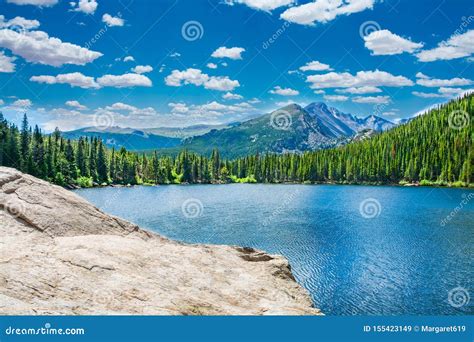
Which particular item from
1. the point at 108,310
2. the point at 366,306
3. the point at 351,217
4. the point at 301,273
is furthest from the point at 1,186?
the point at 351,217

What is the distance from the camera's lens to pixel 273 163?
18912 cm

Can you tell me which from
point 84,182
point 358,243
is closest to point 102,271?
point 358,243

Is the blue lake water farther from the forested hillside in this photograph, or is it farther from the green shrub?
the green shrub

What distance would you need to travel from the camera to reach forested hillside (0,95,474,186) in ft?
395

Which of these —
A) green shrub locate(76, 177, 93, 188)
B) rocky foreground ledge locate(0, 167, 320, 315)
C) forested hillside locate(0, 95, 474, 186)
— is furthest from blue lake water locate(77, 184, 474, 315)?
green shrub locate(76, 177, 93, 188)

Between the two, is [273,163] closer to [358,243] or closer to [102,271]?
[358,243]

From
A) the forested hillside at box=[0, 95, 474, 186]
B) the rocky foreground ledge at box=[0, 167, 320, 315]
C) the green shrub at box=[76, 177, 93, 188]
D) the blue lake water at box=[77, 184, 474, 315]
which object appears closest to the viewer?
the rocky foreground ledge at box=[0, 167, 320, 315]

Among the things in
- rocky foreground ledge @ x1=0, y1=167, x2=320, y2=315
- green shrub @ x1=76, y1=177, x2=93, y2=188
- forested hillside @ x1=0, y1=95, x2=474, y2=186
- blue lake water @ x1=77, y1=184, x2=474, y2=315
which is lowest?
blue lake water @ x1=77, y1=184, x2=474, y2=315

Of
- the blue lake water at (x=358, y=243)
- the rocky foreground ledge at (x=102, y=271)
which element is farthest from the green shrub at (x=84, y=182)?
the rocky foreground ledge at (x=102, y=271)

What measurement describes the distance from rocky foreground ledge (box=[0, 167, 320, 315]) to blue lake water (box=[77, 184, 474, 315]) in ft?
38.4

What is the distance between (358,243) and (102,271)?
35.7 meters

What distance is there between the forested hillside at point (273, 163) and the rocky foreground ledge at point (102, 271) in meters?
99.9

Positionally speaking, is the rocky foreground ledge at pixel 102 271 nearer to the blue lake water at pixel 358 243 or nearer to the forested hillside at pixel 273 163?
the blue lake water at pixel 358 243

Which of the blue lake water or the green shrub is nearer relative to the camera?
the blue lake water
